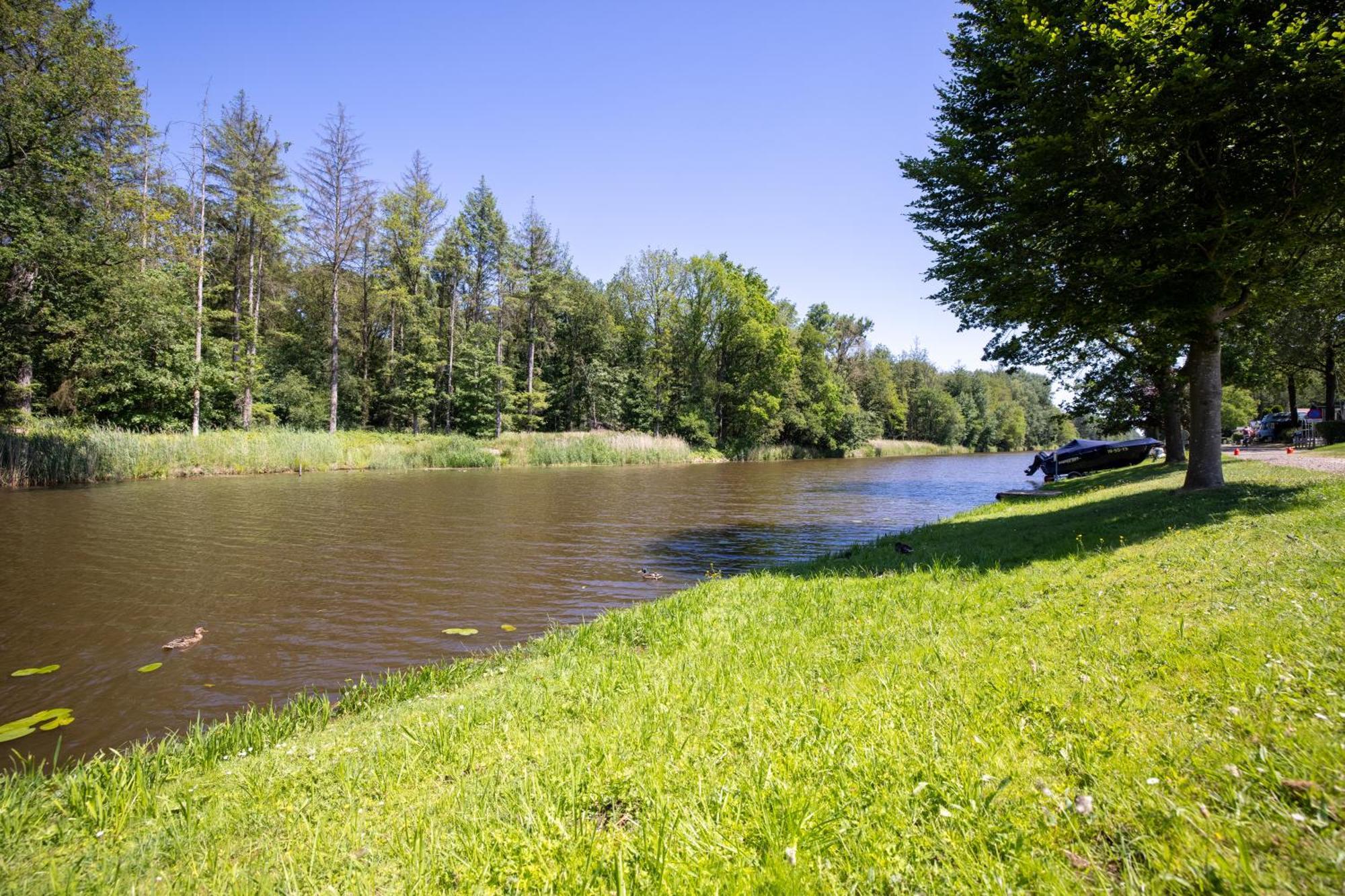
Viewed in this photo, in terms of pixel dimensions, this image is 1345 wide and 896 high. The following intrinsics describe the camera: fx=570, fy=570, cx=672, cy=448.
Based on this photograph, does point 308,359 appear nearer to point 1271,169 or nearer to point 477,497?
point 477,497

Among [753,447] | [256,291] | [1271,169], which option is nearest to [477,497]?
[1271,169]

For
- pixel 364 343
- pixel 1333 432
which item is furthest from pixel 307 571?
pixel 364 343

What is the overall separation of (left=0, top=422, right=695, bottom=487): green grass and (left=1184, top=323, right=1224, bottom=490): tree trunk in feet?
111

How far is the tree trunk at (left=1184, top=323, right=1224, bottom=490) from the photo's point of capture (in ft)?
36.6

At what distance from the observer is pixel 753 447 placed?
192 feet

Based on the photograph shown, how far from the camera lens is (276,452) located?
29.1m

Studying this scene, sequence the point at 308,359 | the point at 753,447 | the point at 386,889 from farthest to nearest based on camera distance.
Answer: the point at 753,447 < the point at 308,359 < the point at 386,889

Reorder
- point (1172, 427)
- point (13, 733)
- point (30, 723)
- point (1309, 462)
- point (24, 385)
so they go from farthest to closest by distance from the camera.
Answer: point (24, 385) → point (1172, 427) → point (1309, 462) → point (30, 723) → point (13, 733)

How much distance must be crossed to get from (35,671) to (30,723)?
1638mm

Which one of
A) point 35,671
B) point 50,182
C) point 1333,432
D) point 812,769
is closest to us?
point 812,769

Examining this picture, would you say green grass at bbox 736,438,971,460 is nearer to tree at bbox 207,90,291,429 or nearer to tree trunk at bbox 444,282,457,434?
tree trunk at bbox 444,282,457,434

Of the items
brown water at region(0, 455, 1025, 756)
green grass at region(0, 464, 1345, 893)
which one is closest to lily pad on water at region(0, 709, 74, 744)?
brown water at region(0, 455, 1025, 756)

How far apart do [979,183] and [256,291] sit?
45015 millimetres

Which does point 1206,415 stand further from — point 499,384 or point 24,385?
point 499,384
